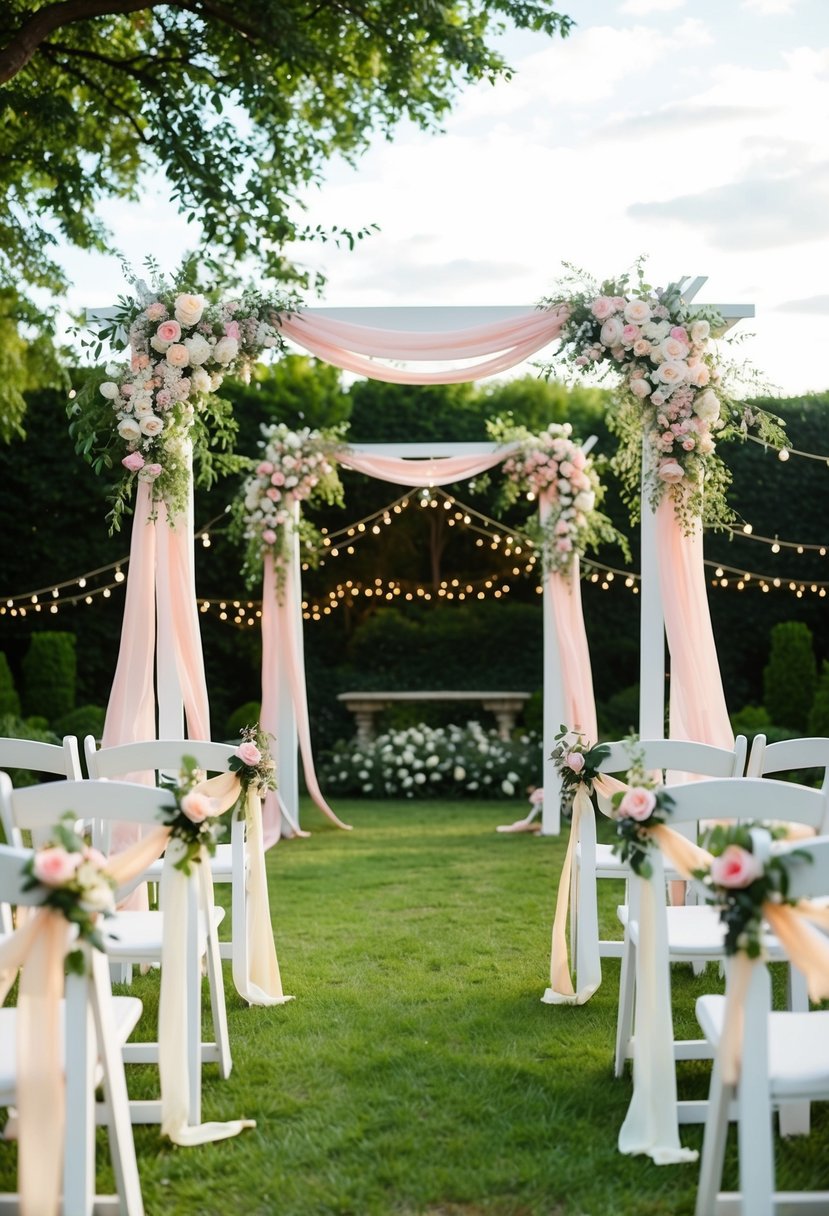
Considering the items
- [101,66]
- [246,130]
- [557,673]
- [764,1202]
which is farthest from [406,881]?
[101,66]

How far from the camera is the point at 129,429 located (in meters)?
5.12

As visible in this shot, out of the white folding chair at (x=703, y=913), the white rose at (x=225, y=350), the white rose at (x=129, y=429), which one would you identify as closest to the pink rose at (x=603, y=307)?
the white rose at (x=225, y=350)

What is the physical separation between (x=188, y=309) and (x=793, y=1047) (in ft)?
12.9

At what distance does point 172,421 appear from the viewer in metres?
5.22

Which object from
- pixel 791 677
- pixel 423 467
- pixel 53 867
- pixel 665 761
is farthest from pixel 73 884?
pixel 791 677

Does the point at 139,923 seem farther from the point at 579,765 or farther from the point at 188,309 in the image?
the point at 188,309

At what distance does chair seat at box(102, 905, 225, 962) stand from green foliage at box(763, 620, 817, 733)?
22.7 feet

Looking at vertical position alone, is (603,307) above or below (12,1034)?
above

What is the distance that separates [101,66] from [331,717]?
5631mm

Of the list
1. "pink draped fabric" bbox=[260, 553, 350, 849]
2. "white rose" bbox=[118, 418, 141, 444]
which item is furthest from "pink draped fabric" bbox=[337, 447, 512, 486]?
"white rose" bbox=[118, 418, 141, 444]

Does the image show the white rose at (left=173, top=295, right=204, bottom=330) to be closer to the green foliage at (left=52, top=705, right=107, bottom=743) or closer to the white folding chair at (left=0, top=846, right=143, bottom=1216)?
the white folding chair at (left=0, top=846, right=143, bottom=1216)

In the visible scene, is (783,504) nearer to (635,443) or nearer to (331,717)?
A: (331,717)

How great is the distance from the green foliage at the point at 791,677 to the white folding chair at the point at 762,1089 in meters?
7.45

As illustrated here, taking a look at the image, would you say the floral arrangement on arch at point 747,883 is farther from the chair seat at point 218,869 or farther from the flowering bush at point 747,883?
the chair seat at point 218,869
